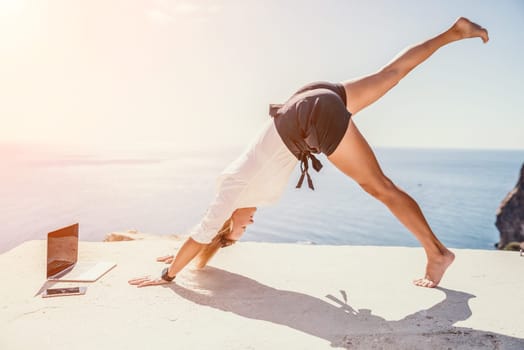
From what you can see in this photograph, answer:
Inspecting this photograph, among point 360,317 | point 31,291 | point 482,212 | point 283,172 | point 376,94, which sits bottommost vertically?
point 482,212

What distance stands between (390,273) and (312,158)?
127 cm

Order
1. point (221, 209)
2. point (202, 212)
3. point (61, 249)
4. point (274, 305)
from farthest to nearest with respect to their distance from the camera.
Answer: point (202, 212) < point (61, 249) < point (274, 305) < point (221, 209)

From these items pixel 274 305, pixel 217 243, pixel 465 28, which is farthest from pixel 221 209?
pixel 465 28

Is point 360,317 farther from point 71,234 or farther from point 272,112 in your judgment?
point 71,234

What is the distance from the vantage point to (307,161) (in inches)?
90.7

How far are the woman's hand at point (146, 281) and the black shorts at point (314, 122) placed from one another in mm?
1233

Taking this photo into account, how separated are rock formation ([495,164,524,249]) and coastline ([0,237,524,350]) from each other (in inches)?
872

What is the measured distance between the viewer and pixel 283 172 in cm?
244

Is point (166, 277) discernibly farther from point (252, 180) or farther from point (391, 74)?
point (391, 74)

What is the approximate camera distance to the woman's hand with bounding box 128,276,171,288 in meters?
2.61

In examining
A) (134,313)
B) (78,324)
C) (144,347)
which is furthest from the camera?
(134,313)

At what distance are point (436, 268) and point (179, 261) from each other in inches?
66.3

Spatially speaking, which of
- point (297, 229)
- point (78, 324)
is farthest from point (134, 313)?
point (297, 229)

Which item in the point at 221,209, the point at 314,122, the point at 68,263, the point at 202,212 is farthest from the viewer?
the point at 202,212
